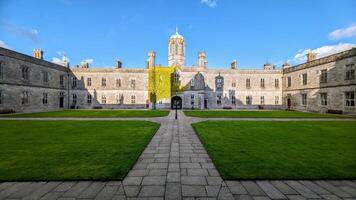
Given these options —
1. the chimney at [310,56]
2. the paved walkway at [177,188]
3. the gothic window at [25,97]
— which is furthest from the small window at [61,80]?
the chimney at [310,56]

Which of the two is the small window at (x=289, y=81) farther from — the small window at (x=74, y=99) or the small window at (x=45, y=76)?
the small window at (x=45, y=76)

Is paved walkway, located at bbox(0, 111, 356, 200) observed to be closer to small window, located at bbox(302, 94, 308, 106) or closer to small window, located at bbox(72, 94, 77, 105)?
small window, located at bbox(302, 94, 308, 106)

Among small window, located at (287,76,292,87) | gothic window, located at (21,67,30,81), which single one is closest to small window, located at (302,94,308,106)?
small window, located at (287,76,292,87)

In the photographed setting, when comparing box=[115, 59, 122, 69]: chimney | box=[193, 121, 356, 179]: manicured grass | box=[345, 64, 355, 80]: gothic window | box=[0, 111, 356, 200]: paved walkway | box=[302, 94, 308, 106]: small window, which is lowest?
box=[0, 111, 356, 200]: paved walkway

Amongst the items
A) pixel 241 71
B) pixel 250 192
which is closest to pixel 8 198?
pixel 250 192

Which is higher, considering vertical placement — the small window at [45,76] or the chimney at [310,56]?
the chimney at [310,56]

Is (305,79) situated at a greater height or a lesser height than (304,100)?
greater

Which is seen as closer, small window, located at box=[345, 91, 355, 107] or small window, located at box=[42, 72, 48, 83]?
small window, located at box=[345, 91, 355, 107]

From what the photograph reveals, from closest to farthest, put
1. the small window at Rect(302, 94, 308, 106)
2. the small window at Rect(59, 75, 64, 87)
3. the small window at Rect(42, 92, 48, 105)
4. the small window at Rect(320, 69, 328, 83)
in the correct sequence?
1. the small window at Rect(320, 69, 328, 83)
2. the small window at Rect(42, 92, 48, 105)
3. the small window at Rect(302, 94, 308, 106)
4. the small window at Rect(59, 75, 64, 87)

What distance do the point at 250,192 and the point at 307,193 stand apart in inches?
43.1

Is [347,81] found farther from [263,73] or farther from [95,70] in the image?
[95,70]

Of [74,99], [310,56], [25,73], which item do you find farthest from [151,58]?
[310,56]

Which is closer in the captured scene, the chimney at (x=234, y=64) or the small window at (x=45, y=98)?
the small window at (x=45, y=98)

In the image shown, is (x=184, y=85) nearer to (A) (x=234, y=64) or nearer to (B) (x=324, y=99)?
(A) (x=234, y=64)
